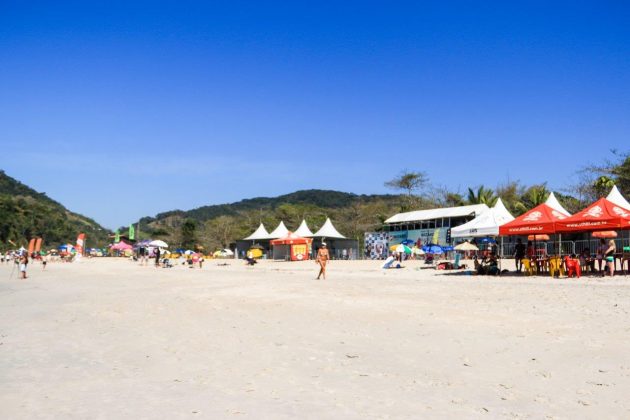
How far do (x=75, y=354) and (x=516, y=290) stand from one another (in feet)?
35.9

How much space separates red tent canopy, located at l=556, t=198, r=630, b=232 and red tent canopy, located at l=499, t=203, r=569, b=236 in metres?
0.34

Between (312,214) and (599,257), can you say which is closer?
(599,257)

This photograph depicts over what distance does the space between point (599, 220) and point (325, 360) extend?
46.4ft

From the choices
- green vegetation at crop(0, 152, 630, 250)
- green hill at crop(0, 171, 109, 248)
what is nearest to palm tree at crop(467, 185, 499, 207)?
green vegetation at crop(0, 152, 630, 250)

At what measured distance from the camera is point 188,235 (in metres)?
68.7

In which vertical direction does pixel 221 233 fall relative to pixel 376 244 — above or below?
above

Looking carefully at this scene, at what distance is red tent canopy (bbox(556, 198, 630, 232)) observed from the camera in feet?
56.0

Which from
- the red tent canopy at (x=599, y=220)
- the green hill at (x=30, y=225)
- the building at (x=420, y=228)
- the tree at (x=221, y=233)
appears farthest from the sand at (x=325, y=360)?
the green hill at (x=30, y=225)

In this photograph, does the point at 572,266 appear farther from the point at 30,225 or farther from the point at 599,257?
the point at 30,225

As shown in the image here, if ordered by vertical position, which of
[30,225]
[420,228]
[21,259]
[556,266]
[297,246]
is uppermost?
[30,225]

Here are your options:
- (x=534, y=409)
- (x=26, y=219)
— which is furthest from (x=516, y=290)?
(x=26, y=219)

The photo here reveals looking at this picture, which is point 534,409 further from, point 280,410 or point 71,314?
point 71,314

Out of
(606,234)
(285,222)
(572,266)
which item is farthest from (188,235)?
(572,266)

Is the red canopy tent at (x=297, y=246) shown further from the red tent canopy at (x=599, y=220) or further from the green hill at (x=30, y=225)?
the green hill at (x=30, y=225)
